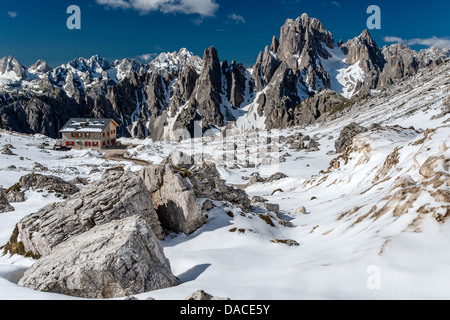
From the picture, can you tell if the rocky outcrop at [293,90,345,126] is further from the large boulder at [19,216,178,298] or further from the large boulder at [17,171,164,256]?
the large boulder at [19,216,178,298]

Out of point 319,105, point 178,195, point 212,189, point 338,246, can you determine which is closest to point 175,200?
point 178,195

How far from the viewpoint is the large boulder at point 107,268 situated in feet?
33.7

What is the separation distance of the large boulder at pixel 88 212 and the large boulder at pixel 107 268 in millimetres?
3476

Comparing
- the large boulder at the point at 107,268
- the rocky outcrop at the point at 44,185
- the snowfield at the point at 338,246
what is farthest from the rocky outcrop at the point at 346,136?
the large boulder at the point at 107,268

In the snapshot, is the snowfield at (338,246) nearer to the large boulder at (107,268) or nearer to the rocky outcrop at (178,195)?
the rocky outcrop at (178,195)

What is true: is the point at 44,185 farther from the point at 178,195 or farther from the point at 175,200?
the point at 178,195

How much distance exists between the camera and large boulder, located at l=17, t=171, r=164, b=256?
15.6 metres

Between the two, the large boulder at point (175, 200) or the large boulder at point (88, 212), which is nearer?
the large boulder at point (88, 212)

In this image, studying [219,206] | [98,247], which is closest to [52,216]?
[98,247]

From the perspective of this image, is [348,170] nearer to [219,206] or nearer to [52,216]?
[219,206]

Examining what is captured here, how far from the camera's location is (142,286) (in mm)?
10594

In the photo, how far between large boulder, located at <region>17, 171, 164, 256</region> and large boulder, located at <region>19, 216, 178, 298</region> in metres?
3.48

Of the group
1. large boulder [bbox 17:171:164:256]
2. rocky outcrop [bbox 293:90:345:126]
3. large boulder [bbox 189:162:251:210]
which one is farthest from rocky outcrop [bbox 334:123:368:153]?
rocky outcrop [bbox 293:90:345:126]

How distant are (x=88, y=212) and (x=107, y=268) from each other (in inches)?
283
